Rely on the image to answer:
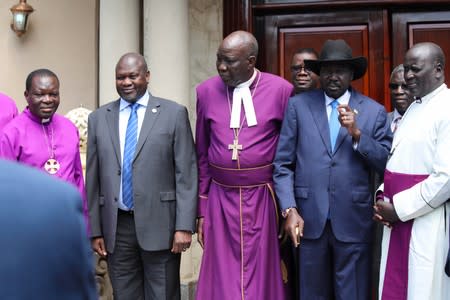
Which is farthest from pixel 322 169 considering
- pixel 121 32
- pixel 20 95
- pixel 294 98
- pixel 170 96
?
pixel 20 95

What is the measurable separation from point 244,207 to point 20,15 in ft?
9.74

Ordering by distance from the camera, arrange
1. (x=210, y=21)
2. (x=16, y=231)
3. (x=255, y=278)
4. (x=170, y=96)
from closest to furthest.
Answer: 1. (x=16, y=231)
2. (x=255, y=278)
3. (x=170, y=96)
4. (x=210, y=21)

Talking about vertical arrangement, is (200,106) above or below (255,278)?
above

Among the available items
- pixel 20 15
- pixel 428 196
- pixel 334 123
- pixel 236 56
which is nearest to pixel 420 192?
pixel 428 196

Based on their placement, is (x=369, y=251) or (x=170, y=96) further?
(x=170, y=96)

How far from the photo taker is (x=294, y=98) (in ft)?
14.0

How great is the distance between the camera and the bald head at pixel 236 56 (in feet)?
14.0

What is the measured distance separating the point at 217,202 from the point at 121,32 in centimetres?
227

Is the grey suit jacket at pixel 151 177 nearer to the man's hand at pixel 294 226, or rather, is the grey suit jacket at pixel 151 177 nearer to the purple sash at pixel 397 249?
the man's hand at pixel 294 226

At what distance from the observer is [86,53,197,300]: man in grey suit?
4.30 m

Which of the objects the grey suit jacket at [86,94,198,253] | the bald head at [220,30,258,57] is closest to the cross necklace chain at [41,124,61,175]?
the grey suit jacket at [86,94,198,253]

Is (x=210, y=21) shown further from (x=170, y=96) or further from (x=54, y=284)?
(x=54, y=284)

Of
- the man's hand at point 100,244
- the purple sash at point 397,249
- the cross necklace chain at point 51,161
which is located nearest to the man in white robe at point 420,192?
the purple sash at point 397,249

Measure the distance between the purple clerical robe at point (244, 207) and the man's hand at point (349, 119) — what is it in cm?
59
